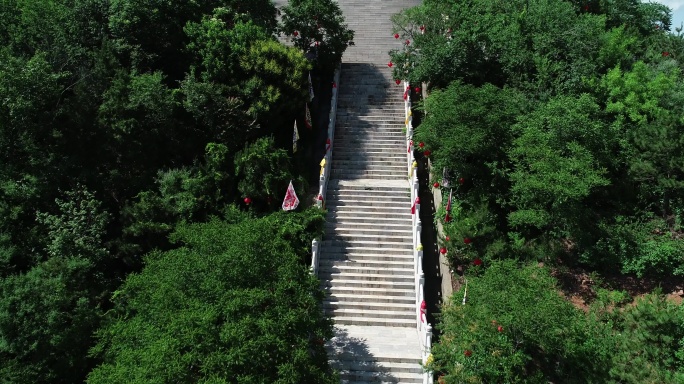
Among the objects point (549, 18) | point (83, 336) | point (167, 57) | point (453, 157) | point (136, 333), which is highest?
point (549, 18)

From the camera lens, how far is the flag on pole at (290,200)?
19.9 m

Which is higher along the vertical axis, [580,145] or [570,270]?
[580,145]

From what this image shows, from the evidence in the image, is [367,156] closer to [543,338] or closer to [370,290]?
[370,290]

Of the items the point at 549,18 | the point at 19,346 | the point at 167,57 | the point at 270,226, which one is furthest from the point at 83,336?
the point at 549,18

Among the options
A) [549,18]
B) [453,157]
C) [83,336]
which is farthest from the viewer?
[549,18]

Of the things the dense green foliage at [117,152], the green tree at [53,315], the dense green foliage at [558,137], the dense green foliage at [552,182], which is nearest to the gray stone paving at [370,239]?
the dense green foliage at [117,152]

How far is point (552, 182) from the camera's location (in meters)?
17.6

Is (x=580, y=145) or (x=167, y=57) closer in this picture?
(x=580, y=145)

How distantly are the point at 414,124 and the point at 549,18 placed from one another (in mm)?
7235

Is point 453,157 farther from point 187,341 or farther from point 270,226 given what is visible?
point 187,341

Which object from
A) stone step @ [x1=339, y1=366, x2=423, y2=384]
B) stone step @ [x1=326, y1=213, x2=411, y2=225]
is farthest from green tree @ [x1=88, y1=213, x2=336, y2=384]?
stone step @ [x1=326, y1=213, x2=411, y2=225]

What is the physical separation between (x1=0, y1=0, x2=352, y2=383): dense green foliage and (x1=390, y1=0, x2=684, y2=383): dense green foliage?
5282 mm

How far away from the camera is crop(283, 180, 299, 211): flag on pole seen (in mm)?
19859

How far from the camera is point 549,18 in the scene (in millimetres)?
23203
